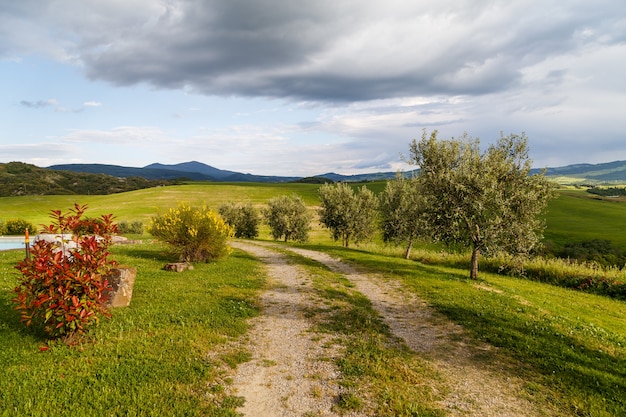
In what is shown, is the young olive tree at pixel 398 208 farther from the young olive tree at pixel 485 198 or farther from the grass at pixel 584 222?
the grass at pixel 584 222

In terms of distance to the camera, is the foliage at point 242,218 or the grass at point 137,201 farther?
the grass at point 137,201

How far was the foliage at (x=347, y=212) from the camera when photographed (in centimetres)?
5559

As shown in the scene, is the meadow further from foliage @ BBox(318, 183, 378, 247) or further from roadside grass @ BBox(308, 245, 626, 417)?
foliage @ BBox(318, 183, 378, 247)

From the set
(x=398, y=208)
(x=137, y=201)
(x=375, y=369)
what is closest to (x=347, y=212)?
(x=398, y=208)

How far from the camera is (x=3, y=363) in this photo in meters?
A: 9.58

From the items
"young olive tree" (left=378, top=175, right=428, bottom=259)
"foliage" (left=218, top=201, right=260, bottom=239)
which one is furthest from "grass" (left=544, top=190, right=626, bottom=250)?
"foliage" (left=218, top=201, right=260, bottom=239)

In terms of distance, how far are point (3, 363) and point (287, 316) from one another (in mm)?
9944

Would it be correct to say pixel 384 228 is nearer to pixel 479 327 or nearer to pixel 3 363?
pixel 479 327

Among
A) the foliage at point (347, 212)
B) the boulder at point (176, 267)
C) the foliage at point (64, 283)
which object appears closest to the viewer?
the foliage at point (64, 283)

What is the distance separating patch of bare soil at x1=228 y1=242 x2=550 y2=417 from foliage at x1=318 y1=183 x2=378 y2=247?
3698 centimetres

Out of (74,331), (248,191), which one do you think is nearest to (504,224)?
(74,331)

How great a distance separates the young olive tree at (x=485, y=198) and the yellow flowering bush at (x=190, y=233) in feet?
56.1

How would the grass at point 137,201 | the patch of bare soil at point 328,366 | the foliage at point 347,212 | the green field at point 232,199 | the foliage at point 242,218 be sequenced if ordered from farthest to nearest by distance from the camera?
the grass at point 137,201 < the green field at point 232,199 < the foliage at point 242,218 < the foliage at point 347,212 < the patch of bare soil at point 328,366

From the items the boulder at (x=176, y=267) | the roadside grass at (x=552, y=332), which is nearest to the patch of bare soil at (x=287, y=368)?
the roadside grass at (x=552, y=332)
